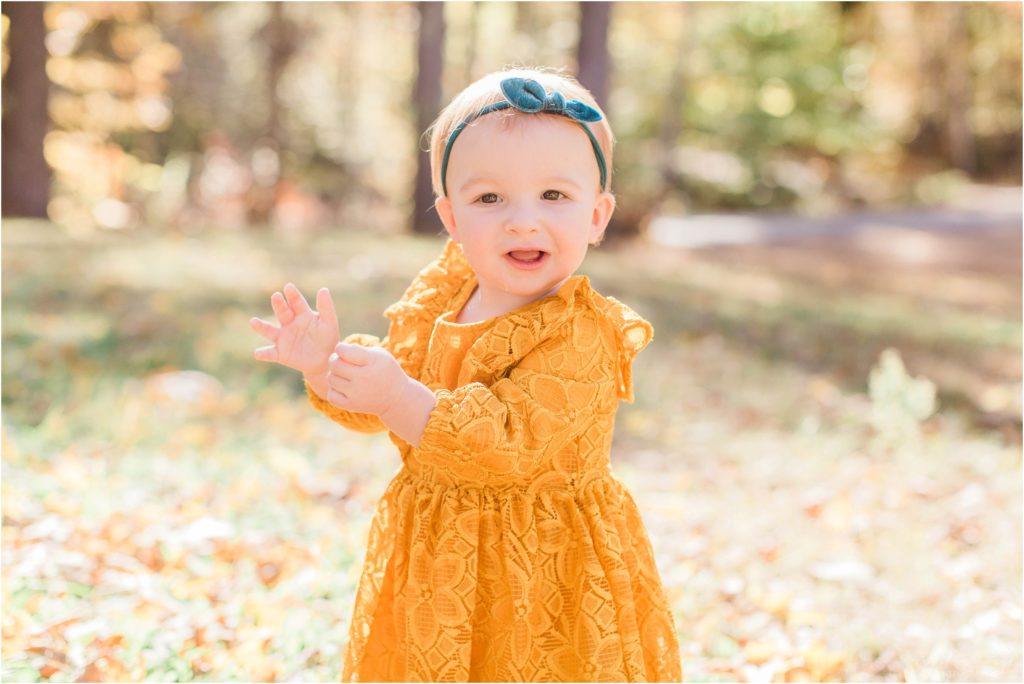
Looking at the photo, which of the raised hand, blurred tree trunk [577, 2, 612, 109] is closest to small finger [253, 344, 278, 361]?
the raised hand

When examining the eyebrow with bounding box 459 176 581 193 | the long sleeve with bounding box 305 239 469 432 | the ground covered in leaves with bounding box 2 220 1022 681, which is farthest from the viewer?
the ground covered in leaves with bounding box 2 220 1022 681

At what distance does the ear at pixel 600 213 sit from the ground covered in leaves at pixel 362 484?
145 centimetres

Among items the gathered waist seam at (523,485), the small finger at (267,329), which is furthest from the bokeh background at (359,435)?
the small finger at (267,329)

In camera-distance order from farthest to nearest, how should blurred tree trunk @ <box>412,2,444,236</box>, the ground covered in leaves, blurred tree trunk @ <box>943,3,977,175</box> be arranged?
blurred tree trunk @ <box>943,3,977,175</box>, blurred tree trunk @ <box>412,2,444,236</box>, the ground covered in leaves

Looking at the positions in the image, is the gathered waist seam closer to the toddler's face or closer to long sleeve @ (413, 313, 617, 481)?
long sleeve @ (413, 313, 617, 481)

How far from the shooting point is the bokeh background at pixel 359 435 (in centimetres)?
279

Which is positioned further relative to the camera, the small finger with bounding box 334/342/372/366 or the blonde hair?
the blonde hair

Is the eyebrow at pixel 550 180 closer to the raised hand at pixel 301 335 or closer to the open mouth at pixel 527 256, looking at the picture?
the open mouth at pixel 527 256

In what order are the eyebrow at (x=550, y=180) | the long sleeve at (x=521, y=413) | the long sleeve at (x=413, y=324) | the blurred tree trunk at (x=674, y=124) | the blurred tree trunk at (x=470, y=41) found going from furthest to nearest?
the blurred tree trunk at (x=470, y=41) < the blurred tree trunk at (x=674, y=124) < the long sleeve at (x=413, y=324) < the eyebrow at (x=550, y=180) < the long sleeve at (x=521, y=413)

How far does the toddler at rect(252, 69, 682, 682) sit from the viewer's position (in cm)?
173

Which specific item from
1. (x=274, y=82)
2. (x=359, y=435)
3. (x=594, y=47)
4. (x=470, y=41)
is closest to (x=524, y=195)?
(x=359, y=435)

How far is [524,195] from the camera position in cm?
178

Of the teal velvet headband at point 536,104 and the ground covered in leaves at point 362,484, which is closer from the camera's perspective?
the teal velvet headband at point 536,104

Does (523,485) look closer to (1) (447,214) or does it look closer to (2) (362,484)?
(1) (447,214)
